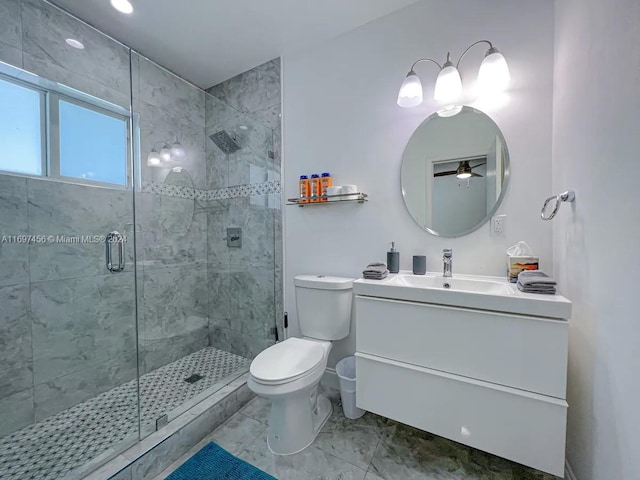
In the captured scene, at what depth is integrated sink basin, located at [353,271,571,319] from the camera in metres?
0.97

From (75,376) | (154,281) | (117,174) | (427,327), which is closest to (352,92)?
(427,327)

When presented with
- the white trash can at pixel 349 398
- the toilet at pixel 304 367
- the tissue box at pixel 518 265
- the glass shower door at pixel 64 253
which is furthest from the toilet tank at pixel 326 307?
the glass shower door at pixel 64 253

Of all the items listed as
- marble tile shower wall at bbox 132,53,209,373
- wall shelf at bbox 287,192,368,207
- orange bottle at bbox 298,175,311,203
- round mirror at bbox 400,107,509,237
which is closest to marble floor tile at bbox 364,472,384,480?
round mirror at bbox 400,107,509,237

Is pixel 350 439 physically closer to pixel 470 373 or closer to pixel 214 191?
pixel 470 373

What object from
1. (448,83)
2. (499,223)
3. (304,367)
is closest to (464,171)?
(499,223)

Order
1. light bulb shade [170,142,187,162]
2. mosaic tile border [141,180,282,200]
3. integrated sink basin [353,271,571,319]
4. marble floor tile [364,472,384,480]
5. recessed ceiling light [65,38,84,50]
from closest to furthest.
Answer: integrated sink basin [353,271,571,319] < marble floor tile [364,472,384,480] < recessed ceiling light [65,38,84,50] < mosaic tile border [141,180,282,200] < light bulb shade [170,142,187,162]

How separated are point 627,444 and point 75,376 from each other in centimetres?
259

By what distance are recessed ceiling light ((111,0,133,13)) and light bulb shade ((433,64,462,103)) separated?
1.86 meters

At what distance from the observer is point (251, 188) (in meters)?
2.24

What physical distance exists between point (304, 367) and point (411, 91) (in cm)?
162

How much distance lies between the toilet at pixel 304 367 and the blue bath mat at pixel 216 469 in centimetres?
15

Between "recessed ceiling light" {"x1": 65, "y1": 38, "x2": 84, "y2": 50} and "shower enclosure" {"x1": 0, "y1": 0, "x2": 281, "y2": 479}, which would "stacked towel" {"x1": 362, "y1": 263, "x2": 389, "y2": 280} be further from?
"recessed ceiling light" {"x1": 65, "y1": 38, "x2": 84, "y2": 50}

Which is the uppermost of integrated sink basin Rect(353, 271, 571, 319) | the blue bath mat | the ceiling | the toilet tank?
the ceiling

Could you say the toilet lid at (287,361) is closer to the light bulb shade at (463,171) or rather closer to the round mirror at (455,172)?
the round mirror at (455,172)
